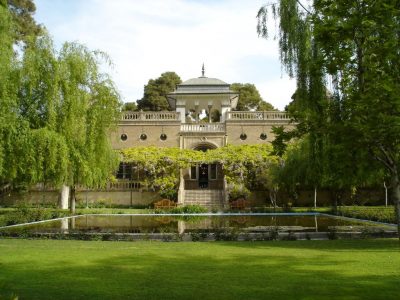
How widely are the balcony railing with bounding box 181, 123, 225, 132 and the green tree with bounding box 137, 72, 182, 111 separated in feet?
74.0

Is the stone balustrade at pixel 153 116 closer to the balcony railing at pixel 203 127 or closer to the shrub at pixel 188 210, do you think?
the balcony railing at pixel 203 127

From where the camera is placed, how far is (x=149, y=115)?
1486 inches

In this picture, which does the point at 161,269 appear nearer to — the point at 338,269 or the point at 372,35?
the point at 338,269

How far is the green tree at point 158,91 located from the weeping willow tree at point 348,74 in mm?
48699

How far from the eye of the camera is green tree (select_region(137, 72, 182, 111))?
59750 millimetres

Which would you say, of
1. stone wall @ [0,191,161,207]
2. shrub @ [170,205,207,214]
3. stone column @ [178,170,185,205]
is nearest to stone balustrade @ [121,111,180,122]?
stone column @ [178,170,185,205]

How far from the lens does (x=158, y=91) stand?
200ft

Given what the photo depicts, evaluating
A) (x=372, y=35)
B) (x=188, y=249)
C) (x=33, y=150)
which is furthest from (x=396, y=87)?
(x=33, y=150)

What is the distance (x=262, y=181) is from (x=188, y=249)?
21199mm

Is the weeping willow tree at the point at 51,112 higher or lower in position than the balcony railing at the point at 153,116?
lower

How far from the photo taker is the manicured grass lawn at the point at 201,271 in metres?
6.26

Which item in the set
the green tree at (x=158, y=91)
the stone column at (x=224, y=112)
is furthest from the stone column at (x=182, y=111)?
the green tree at (x=158, y=91)

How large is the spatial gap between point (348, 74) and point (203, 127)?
2822cm

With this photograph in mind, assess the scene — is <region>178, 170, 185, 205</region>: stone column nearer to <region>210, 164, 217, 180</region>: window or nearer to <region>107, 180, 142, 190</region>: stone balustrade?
<region>107, 180, 142, 190</region>: stone balustrade
